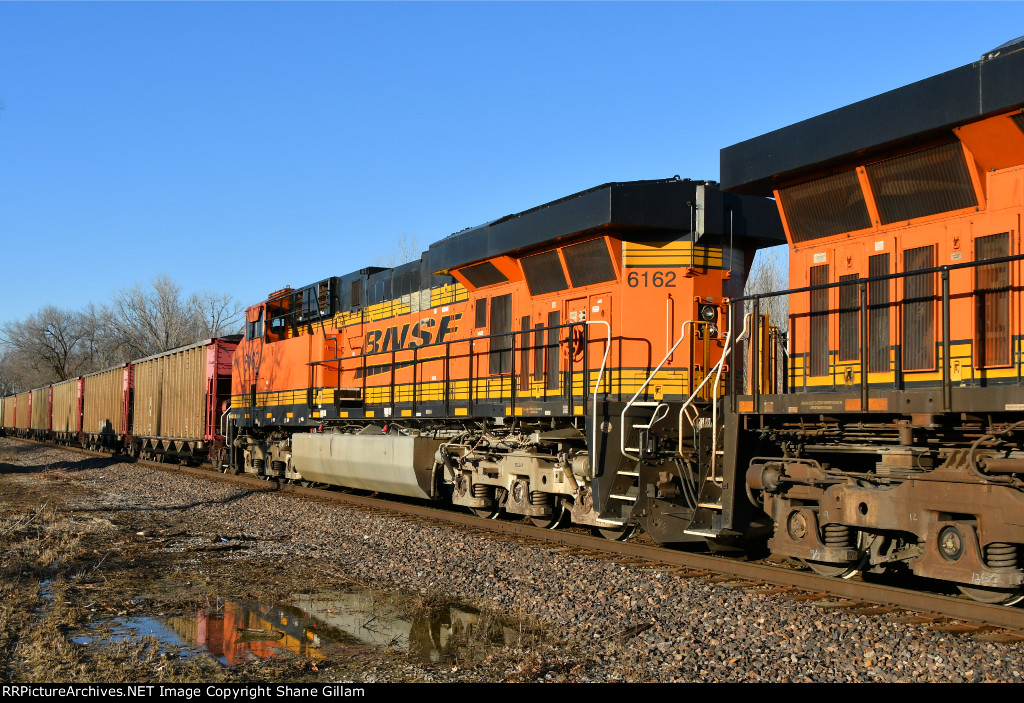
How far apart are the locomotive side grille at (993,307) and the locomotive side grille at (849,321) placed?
1.06 m

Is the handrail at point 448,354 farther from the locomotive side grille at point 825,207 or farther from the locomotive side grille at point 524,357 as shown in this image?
the locomotive side grille at point 825,207

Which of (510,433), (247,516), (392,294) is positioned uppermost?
(392,294)

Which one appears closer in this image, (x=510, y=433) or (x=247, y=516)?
(x=510, y=433)

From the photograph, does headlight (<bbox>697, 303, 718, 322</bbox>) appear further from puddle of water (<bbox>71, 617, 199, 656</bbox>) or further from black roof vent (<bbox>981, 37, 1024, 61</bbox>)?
puddle of water (<bbox>71, 617, 199, 656</bbox>)

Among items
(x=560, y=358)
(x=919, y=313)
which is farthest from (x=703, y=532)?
(x=560, y=358)

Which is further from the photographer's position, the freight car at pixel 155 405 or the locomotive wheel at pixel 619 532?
the freight car at pixel 155 405

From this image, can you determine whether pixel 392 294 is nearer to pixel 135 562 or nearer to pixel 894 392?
pixel 135 562

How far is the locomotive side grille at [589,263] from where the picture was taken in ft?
33.6

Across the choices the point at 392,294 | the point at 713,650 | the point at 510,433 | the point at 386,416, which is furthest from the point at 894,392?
the point at 392,294

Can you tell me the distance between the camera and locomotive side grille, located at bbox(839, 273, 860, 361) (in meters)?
7.49

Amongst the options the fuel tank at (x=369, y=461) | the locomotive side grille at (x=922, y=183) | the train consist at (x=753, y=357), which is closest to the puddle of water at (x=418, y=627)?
the train consist at (x=753, y=357)

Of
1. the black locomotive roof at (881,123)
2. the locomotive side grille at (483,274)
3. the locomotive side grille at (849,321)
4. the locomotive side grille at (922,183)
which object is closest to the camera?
the black locomotive roof at (881,123)

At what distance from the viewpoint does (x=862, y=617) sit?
621cm

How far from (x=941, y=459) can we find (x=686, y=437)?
111 inches
